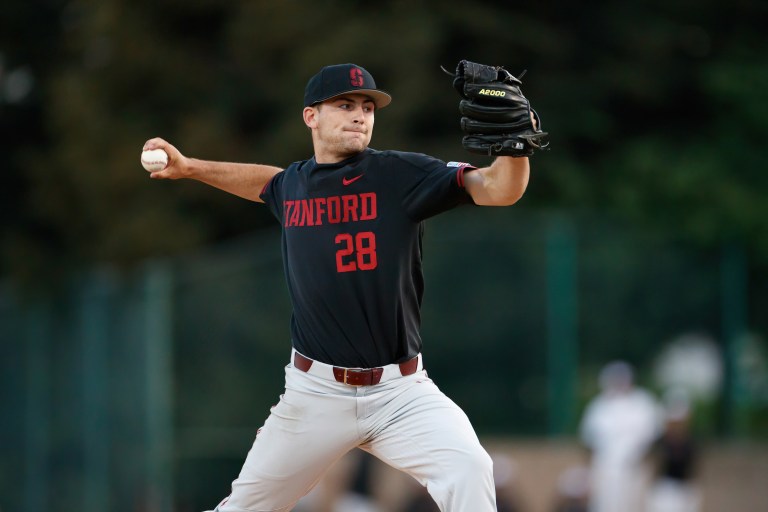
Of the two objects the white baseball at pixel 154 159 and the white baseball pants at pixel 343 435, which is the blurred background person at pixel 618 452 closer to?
the white baseball pants at pixel 343 435

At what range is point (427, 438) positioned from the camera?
635cm

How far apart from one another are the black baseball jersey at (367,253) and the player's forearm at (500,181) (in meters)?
0.10

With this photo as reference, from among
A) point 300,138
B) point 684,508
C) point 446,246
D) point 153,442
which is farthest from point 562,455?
point 300,138

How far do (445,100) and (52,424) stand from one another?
8528mm

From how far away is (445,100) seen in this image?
78.5ft

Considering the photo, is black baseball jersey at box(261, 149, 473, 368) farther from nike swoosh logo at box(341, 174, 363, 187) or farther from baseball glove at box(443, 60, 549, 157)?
baseball glove at box(443, 60, 549, 157)

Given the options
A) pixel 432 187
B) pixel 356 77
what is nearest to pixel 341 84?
pixel 356 77

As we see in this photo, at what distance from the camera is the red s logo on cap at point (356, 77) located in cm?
667

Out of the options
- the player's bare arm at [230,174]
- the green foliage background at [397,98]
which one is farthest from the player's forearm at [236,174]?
the green foliage background at [397,98]

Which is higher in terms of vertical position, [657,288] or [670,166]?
[670,166]

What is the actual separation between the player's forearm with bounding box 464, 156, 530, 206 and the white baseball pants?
3.12ft

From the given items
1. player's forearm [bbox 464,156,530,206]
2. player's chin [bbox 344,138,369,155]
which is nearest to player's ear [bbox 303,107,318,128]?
player's chin [bbox 344,138,369,155]

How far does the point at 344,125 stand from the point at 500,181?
954 mm

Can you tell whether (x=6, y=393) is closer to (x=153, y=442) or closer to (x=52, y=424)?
(x=52, y=424)
